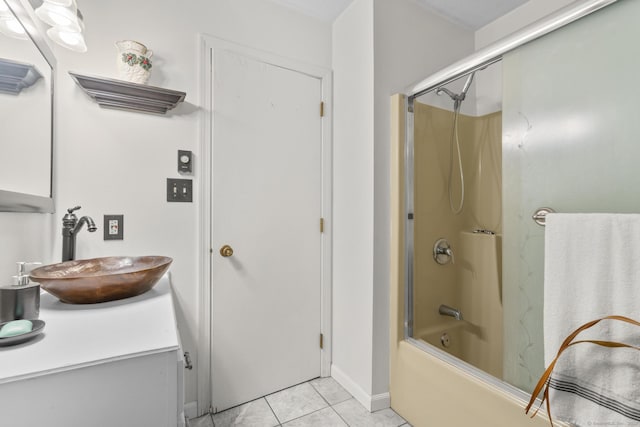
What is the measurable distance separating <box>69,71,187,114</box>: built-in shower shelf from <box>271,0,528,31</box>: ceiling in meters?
0.97

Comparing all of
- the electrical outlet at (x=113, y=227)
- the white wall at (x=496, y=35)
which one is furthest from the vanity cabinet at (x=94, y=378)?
the white wall at (x=496, y=35)

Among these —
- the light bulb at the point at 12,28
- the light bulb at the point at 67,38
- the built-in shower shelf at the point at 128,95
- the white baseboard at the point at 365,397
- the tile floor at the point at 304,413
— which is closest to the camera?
the light bulb at the point at 12,28

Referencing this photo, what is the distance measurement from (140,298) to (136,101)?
0.99 m

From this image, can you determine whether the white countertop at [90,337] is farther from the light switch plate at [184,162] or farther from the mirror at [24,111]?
the light switch plate at [184,162]

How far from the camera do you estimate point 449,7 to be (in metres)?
1.93

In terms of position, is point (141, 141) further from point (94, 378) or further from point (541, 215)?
point (541, 215)

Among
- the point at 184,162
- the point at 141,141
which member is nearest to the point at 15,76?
the point at 141,141

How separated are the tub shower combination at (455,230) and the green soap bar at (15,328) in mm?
1559

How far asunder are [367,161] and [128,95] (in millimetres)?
1272

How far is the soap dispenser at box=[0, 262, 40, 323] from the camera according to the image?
0.69 m

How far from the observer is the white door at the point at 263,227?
5.52ft

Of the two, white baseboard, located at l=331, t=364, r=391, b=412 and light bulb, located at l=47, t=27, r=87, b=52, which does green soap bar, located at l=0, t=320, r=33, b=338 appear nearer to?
light bulb, located at l=47, t=27, r=87, b=52

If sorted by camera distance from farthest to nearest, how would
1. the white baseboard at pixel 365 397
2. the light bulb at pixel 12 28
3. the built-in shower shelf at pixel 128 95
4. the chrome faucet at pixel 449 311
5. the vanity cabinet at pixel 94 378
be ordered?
the chrome faucet at pixel 449 311, the white baseboard at pixel 365 397, the built-in shower shelf at pixel 128 95, the light bulb at pixel 12 28, the vanity cabinet at pixel 94 378

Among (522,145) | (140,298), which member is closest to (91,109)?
(140,298)
